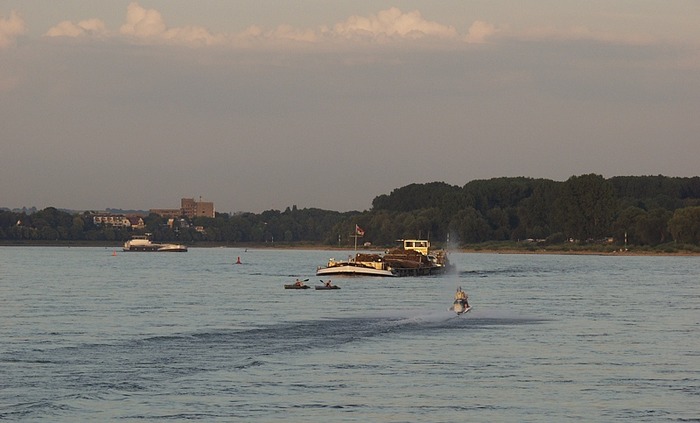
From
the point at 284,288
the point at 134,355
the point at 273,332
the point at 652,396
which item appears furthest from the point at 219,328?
the point at 284,288

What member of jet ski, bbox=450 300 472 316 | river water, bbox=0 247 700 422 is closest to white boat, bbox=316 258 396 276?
river water, bbox=0 247 700 422

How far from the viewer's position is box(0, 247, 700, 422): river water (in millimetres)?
45500

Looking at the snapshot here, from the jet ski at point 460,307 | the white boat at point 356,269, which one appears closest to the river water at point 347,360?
the jet ski at point 460,307

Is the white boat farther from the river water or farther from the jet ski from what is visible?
the jet ski

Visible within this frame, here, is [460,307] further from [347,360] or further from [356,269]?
[356,269]

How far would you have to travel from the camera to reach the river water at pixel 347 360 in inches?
1791

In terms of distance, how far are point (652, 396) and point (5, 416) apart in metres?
24.4

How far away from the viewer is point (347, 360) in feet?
199

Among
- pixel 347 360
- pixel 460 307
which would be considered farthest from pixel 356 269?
pixel 347 360

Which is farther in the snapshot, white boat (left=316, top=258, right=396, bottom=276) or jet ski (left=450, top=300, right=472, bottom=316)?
white boat (left=316, top=258, right=396, bottom=276)

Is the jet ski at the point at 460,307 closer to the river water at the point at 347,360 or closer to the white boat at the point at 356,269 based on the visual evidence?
the river water at the point at 347,360

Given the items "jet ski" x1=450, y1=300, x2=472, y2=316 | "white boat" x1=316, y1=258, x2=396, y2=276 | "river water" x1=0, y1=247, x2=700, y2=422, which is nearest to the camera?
"river water" x1=0, y1=247, x2=700, y2=422

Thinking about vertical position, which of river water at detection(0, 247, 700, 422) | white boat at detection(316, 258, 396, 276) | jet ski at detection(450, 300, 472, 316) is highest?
white boat at detection(316, 258, 396, 276)

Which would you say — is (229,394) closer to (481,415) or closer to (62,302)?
(481,415)
